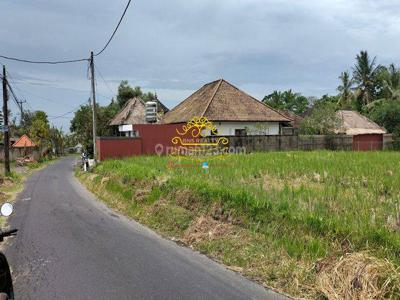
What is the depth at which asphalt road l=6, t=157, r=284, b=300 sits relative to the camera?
6.14 meters

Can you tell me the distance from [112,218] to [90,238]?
270 centimetres

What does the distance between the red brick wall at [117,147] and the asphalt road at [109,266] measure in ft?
53.5

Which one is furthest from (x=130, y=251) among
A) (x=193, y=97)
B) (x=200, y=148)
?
(x=193, y=97)

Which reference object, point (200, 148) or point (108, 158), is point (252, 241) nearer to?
point (200, 148)

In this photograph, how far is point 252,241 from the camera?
7.97m

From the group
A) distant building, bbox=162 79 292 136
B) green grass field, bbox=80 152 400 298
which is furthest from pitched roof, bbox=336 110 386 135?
green grass field, bbox=80 152 400 298

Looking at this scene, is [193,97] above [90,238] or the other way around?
above

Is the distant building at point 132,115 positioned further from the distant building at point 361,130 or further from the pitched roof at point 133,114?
the distant building at point 361,130

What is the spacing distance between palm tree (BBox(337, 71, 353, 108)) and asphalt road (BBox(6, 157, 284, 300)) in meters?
51.0

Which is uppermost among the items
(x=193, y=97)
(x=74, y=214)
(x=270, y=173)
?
(x=193, y=97)

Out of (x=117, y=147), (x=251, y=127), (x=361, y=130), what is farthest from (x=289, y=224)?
(x=361, y=130)

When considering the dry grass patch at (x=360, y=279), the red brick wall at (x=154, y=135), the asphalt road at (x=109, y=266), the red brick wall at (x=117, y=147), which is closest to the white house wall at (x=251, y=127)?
the red brick wall at (x=154, y=135)

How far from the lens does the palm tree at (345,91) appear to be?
188 feet

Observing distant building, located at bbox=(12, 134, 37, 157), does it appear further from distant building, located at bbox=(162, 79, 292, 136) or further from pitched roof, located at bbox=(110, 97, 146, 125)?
distant building, located at bbox=(162, 79, 292, 136)
